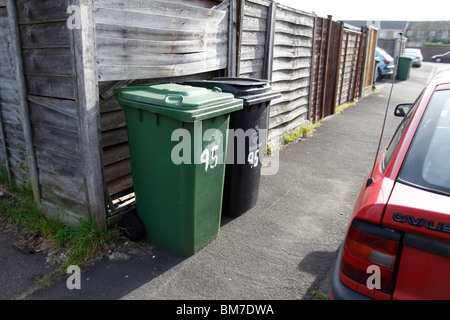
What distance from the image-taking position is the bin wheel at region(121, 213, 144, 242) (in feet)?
11.1

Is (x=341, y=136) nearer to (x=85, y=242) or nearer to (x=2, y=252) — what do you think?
(x=85, y=242)

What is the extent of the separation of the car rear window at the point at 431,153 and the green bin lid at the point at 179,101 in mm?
1523

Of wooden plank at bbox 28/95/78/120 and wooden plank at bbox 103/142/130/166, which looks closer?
wooden plank at bbox 28/95/78/120

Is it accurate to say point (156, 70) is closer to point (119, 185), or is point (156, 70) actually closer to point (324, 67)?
point (119, 185)

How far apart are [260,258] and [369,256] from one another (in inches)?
62.9

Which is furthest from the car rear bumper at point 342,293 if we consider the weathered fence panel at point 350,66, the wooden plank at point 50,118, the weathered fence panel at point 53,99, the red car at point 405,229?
the weathered fence panel at point 350,66

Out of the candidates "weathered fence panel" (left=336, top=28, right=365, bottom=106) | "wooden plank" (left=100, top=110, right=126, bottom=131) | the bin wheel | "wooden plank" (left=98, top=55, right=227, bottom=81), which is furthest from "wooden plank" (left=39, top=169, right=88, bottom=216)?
"weathered fence panel" (left=336, top=28, right=365, bottom=106)

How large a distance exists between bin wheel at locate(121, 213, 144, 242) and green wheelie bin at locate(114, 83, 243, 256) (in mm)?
49

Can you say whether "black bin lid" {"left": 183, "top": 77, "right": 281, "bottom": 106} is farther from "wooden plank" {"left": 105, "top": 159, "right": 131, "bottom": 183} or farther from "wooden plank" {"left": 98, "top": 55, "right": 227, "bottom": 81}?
"wooden plank" {"left": 105, "top": 159, "right": 131, "bottom": 183}

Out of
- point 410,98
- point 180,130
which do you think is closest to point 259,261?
point 180,130

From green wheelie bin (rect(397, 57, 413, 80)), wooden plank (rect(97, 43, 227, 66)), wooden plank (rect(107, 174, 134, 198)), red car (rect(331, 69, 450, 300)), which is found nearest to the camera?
red car (rect(331, 69, 450, 300))

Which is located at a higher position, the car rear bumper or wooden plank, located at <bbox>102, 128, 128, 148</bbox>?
wooden plank, located at <bbox>102, 128, 128, 148</bbox>

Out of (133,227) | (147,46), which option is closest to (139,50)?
(147,46)

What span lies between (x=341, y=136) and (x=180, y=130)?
5783 millimetres
